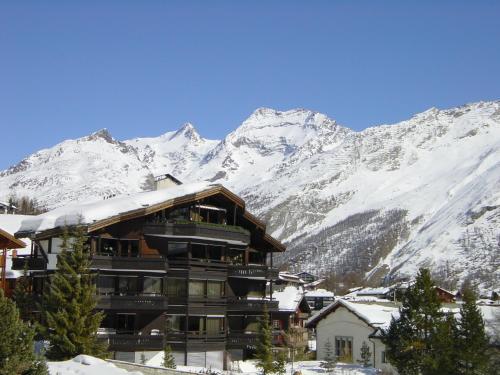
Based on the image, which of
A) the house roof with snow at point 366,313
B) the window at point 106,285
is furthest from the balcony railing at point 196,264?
the house roof with snow at point 366,313

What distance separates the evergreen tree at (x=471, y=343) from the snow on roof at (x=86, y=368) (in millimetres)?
16522

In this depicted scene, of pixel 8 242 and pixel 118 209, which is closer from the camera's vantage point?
pixel 8 242

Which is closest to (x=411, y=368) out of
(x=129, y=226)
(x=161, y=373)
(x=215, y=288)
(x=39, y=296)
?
(x=161, y=373)

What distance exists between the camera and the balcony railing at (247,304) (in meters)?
58.6

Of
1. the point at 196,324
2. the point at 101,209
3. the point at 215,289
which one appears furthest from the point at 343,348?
the point at 101,209

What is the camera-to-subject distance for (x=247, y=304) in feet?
195

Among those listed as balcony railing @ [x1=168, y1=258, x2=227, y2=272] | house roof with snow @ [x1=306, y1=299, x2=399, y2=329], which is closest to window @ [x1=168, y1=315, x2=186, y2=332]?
balcony railing @ [x1=168, y1=258, x2=227, y2=272]

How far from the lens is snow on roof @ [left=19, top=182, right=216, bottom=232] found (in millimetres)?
52656

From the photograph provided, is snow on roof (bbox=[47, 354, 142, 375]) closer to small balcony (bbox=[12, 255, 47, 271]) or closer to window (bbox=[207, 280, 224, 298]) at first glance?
window (bbox=[207, 280, 224, 298])

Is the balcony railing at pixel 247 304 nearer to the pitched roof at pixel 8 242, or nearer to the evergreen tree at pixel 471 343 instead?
the pitched roof at pixel 8 242

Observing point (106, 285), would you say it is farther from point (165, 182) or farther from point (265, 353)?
point (165, 182)

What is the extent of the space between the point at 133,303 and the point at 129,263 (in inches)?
103

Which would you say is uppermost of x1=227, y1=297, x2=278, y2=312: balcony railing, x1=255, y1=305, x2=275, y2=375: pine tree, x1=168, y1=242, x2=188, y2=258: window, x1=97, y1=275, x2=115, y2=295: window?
x1=168, y1=242, x2=188, y2=258: window

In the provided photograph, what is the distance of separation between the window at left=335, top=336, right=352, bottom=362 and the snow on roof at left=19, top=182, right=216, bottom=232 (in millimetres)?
17561
